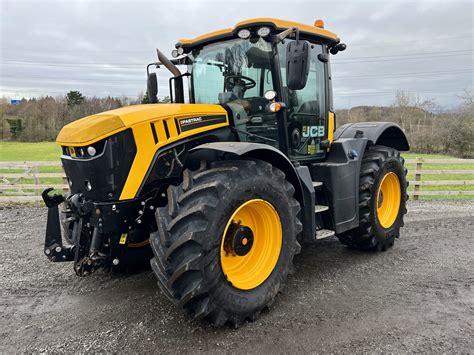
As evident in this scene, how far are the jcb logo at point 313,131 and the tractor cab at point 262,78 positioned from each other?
0.01 metres

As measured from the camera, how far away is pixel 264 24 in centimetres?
376

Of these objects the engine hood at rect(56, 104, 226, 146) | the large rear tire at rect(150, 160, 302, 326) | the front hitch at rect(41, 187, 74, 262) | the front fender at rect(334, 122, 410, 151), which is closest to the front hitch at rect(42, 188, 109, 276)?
the front hitch at rect(41, 187, 74, 262)

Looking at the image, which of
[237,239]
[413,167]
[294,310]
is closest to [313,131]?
[237,239]

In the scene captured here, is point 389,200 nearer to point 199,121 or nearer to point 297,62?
point 297,62

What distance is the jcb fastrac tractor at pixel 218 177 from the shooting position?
2922mm

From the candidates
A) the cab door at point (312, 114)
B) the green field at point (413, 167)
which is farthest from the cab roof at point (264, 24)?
the green field at point (413, 167)

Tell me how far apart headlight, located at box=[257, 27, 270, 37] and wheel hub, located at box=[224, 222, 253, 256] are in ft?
6.18

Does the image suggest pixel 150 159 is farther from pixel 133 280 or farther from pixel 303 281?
pixel 303 281

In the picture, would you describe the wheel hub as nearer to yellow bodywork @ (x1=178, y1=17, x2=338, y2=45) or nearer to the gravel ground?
the gravel ground

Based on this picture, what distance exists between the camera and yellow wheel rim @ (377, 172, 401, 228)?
5.41 metres

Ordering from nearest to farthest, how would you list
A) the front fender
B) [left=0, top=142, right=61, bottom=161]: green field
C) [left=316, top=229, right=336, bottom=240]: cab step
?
[left=316, top=229, right=336, bottom=240]: cab step, the front fender, [left=0, top=142, right=61, bottom=161]: green field

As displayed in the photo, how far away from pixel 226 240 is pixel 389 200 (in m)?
3.28

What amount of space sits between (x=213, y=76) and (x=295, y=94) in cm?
95

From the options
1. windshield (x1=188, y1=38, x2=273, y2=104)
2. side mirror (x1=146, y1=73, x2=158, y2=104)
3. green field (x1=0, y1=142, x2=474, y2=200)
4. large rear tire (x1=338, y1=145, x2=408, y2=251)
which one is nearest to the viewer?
windshield (x1=188, y1=38, x2=273, y2=104)
